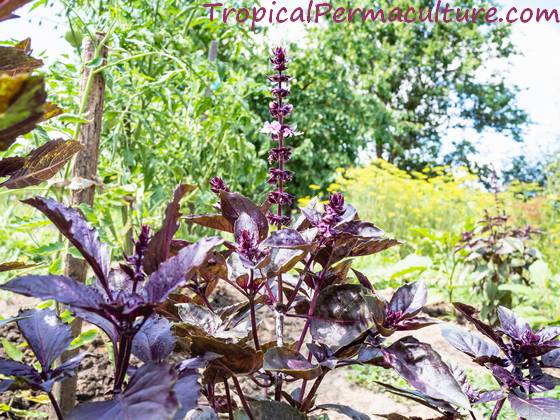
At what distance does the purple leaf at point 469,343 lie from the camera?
2.75 feet

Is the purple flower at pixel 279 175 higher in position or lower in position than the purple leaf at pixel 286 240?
higher

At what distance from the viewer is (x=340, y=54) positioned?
1467cm

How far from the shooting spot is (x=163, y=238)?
1.85ft

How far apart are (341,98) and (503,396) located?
1220 centimetres

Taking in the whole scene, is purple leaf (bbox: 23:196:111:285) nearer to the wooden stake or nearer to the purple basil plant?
the purple basil plant

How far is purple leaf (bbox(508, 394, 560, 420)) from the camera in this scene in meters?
0.69

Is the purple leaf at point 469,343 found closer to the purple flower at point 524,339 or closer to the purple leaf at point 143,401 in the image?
the purple flower at point 524,339

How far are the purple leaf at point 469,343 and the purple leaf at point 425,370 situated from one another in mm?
165

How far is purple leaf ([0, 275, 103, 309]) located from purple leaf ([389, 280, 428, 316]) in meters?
0.47

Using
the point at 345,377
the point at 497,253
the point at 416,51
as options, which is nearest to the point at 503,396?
the point at 345,377

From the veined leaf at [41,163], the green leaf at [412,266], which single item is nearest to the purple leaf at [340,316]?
the veined leaf at [41,163]

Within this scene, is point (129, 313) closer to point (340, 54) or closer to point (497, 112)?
point (340, 54)

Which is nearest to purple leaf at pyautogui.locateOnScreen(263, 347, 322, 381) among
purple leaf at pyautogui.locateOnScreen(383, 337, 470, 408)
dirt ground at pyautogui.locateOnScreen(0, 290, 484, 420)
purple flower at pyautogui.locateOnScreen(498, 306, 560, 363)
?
purple leaf at pyautogui.locateOnScreen(383, 337, 470, 408)

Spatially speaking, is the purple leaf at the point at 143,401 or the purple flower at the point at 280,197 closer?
the purple leaf at the point at 143,401
